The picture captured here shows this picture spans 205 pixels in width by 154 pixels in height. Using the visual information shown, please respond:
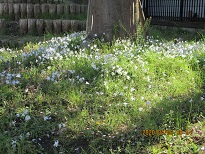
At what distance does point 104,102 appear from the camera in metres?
3.43

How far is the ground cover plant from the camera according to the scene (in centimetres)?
273

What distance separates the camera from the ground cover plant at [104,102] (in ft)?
8.95

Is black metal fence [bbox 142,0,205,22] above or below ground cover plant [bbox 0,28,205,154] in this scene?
above

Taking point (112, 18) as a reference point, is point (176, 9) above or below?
above

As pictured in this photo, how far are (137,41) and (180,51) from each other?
0.73 metres

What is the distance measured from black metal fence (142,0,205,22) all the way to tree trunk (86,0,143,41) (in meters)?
4.46

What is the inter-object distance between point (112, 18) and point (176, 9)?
5.37 meters
